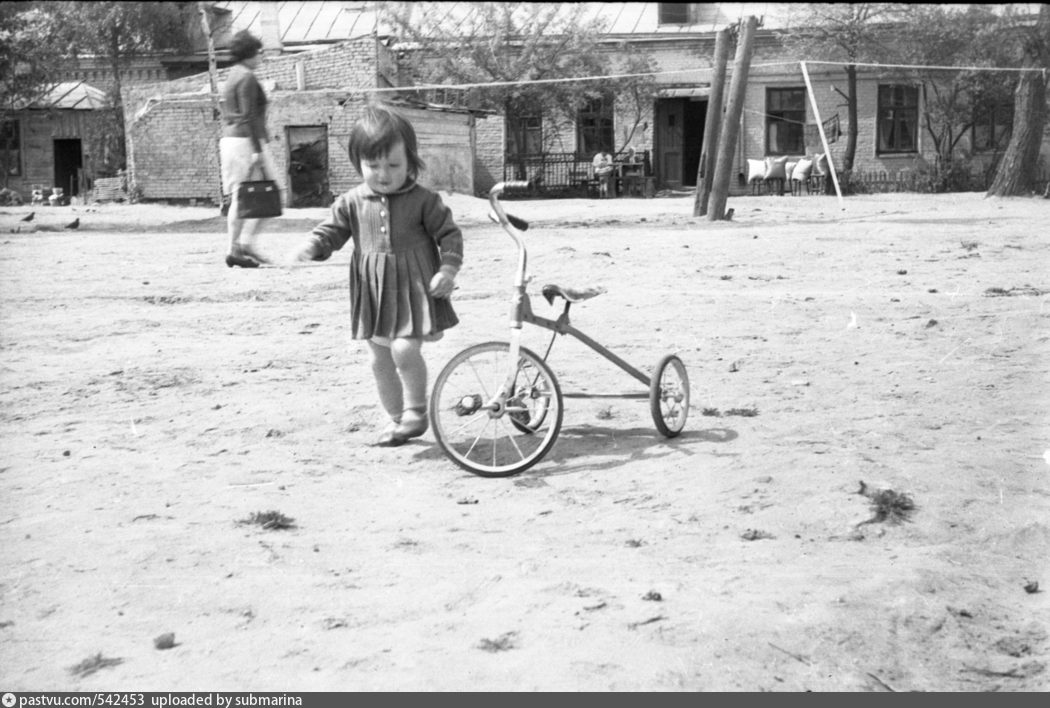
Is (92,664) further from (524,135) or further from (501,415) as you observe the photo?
(524,135)

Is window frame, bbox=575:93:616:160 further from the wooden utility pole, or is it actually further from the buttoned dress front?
the buttoned dress front

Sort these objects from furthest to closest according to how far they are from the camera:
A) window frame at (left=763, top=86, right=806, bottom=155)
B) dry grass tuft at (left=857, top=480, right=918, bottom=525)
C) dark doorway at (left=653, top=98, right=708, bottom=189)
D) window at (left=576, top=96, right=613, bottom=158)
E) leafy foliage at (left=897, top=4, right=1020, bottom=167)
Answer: dark doorway at (left=653, top=98, right=708, bottom=189) → window at (left=576, top=96, right=613, bottom=158) → window frame at (left=763, top=86, right=806, bottom=155) → leafy foliage at (left=897, top=4, right=1020, bottom=167) → dry grass tuft at (left=857, top=480, right=918, bottom=525)

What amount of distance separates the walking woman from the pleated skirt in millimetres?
3036

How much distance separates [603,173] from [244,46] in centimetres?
2305

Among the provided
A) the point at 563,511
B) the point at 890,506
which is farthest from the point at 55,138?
the point at 890,506

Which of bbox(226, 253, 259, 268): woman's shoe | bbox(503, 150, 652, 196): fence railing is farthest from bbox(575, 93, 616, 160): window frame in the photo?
bbox(226, 253, 259, 268): woman's shoe

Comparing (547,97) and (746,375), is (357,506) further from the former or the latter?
(547,97)

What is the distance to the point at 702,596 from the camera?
356 cm

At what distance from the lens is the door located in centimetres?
3367

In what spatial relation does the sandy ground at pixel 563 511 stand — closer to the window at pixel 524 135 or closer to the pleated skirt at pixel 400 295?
the pleated skirt at pixel 400 295

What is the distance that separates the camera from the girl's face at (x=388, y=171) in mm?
4844

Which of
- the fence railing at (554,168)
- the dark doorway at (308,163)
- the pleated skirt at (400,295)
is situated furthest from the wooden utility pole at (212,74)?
the pleated skirt at (400,295)

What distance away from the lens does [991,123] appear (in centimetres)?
3147

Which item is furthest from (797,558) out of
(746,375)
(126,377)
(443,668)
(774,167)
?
(774,167)
